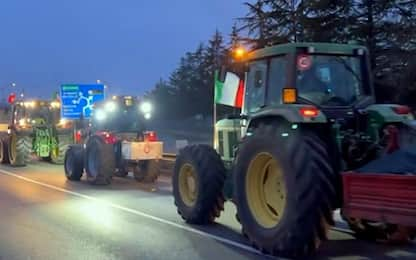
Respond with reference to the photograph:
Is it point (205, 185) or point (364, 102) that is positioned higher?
point (364, 102)

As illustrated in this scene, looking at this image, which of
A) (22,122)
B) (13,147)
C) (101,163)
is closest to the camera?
(101,163)

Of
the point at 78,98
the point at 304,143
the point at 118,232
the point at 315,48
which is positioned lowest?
the point at 118,232

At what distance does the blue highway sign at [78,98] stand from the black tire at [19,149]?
77.9 inches

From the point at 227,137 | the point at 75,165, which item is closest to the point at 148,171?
the point at 75,165

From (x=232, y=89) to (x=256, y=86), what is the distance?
0.83 meters

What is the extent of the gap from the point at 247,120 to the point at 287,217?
96.5 inches

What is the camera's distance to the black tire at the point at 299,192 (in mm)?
8031

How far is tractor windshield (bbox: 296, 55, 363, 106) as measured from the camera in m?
9.24

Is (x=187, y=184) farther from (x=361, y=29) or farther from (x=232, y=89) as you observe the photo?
(x=361, y=29)

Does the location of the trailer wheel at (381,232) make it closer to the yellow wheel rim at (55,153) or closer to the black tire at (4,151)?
the yellow wheel rim at (55,153)

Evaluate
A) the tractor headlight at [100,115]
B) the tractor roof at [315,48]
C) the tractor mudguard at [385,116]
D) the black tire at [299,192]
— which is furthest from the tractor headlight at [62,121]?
the tractor mudguard at [385,116]

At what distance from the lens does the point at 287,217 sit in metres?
8.23

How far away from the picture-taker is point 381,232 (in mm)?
9461

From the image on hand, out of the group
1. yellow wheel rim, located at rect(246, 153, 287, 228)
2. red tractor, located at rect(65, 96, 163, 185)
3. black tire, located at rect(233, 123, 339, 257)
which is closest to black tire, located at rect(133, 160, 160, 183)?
red tractor, located at rect(65, 96, 163, 185)
